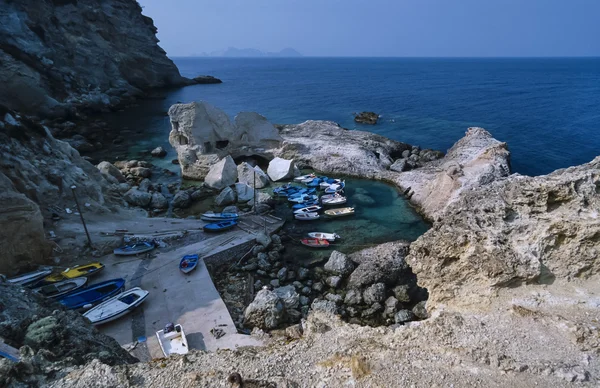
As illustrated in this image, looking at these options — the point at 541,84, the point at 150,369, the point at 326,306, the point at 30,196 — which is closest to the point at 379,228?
the point at 326,306

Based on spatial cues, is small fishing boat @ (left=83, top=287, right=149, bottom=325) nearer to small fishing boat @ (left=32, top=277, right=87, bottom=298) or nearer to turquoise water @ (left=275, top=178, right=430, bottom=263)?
→ small fishing boat @ (left=32, top=277, right=87, bottom=298)

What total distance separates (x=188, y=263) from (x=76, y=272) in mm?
5945

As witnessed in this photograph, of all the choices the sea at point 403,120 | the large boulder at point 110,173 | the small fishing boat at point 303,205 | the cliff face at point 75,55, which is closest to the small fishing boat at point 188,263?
the sea at point 403,120

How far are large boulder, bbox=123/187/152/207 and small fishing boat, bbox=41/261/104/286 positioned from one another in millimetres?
11016

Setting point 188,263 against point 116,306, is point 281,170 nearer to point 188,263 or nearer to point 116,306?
point 188,263

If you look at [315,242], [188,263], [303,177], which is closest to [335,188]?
[303,177]

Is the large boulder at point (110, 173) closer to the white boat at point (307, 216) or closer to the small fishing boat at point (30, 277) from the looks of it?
the small fishing boat at point (30, 277)

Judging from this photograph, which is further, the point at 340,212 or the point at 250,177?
the point at 250,177

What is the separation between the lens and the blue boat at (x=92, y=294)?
17.9 metres

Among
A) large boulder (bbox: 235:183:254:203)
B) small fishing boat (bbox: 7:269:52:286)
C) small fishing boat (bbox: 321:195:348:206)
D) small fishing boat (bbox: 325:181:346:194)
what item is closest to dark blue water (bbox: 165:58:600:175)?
small fishing boat (bbox: 325:181:346:194)

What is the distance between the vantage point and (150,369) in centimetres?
880

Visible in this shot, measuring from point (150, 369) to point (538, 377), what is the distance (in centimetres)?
911

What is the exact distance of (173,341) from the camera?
52.7ft

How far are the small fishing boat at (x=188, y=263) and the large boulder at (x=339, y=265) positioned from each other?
324 inches
